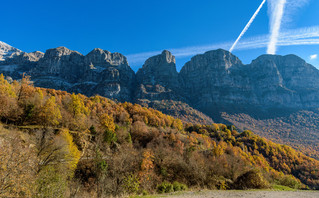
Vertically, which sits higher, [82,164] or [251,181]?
[251,181]

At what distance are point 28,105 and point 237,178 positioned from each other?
51.8 m

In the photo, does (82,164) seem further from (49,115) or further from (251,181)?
(251,181)

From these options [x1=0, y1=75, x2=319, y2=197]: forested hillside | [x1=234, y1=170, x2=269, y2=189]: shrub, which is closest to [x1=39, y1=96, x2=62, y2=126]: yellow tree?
[x1=0, y1=75, x2=319, y2=197]: forested hillside

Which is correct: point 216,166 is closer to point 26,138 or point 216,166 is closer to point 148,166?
point 148,166

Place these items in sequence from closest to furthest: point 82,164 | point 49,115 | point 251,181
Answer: point 251,181 < point 82,164 < point 49,115

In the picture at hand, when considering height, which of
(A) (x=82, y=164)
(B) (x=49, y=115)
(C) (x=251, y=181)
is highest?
(B) (x=49, y=115)

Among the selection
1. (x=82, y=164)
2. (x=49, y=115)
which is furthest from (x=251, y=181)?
(x=49, y=115)

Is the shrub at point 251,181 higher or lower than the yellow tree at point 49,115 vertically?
lower

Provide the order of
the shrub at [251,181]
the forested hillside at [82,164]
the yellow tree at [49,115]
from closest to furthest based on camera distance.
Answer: the forested hillside at [82,164], the shrub at [251,181], the yellow tree at [49,115]

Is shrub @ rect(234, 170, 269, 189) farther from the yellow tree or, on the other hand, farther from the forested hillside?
the yellow tree

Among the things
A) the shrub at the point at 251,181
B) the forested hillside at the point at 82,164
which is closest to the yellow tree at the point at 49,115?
the forested hillside at the point at 82,164

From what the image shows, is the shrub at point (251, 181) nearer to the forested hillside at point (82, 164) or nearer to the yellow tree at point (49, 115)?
the forested hillside at point (82, 164)

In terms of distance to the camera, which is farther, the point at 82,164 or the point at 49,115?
the point at 49,115

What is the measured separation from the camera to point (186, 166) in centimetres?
3372
